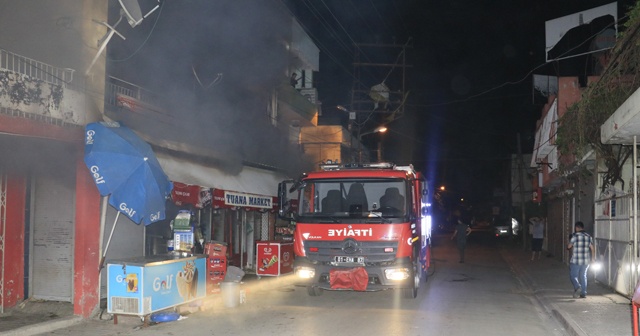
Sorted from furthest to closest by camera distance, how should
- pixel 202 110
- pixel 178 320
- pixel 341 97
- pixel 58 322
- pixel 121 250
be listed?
pixel 341 97
pixel 202 110
pixel 121 250
pixel 178 320
pixel 58 322

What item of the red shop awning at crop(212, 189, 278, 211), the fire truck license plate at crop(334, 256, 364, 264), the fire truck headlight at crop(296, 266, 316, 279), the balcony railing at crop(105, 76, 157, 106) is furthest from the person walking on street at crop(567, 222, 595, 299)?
the balcony railing at crop(105, 76, 157, 106)

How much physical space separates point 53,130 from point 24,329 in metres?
3.12

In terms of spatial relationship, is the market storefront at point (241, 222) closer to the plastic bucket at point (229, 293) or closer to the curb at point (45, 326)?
the plastic bucket at point (229, 293)

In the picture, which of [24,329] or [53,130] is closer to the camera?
[24,329]

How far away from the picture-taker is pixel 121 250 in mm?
11344

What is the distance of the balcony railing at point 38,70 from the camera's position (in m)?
8.95

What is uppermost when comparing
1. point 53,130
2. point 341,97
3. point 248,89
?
point 341,97

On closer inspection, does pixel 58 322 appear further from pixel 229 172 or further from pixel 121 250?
pixel 229 172

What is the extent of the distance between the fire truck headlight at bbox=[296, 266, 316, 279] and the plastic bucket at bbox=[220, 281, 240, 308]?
125 centimetres

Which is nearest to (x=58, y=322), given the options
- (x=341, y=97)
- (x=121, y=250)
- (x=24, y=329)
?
(x=24, y=329)

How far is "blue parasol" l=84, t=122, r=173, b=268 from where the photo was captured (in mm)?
9211

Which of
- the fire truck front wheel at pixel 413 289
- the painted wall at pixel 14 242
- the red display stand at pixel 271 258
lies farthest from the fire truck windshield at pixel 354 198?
the painted wall at pixel 14 242

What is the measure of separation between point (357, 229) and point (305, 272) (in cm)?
132

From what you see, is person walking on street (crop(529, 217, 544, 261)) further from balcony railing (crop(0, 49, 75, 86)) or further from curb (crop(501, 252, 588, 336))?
balcony railing (crop(0, 49, 75, 86))
